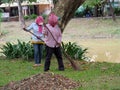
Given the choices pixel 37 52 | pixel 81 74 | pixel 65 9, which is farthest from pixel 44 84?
pixel 65 9

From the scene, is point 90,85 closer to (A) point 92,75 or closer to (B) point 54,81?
(B) point 54,81

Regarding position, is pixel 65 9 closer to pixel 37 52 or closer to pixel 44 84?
pixel 37 52

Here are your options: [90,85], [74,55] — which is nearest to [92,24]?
[74,55]

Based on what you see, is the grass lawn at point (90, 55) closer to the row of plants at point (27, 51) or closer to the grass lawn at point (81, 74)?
the grass lawn at point (81, 74)

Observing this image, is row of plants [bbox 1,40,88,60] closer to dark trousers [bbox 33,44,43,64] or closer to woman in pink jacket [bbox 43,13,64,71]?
dark trousers [bbox 33,44,43,64]

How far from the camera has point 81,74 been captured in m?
10.4

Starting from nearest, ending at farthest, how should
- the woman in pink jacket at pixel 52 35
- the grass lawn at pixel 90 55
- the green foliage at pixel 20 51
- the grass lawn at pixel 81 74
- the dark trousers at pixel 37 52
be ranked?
the grass lawn at pixel 81 74 < the grass lawn at pixel 90 55 < the woman in pink jacket at pixel 52 35 < the dark trousers at pixel 37 52 < the green foliage at pixel 20 51

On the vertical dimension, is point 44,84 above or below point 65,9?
below

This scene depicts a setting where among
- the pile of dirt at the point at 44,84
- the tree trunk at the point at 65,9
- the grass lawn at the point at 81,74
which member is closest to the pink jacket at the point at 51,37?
the grass lawn at the point at 81,74

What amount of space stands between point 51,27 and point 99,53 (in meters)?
10.5

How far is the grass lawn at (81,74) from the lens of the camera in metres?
8.59

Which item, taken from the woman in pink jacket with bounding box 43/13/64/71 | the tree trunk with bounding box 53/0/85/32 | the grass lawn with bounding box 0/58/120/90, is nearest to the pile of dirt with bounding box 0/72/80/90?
the grass lawn with bounding box 0/58/120/90

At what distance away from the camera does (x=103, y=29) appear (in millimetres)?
32281

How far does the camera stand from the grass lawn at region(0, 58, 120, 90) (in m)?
8.59
